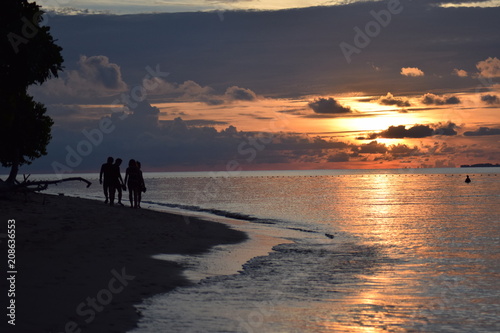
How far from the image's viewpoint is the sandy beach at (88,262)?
1089cm

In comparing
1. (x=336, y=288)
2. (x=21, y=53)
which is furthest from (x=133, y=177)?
(x=336, y=288)

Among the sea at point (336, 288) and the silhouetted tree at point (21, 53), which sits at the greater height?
the silhouetted tree at point (21, 53)

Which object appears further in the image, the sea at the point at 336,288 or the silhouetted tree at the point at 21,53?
the silhouetted tree at the point at 21,53

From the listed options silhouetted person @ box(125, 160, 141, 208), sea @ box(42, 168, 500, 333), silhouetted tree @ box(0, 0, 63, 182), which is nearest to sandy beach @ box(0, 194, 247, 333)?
sea @ box(42, 168, 500, 333)

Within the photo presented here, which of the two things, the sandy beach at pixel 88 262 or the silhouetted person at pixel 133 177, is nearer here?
the sandy beach at pixel 88 262

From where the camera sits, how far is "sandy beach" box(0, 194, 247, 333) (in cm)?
1089

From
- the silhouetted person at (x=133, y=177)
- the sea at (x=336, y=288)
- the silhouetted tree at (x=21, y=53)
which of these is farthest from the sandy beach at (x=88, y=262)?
the silhouetted tree at (x=21, y=53)

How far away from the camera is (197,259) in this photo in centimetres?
1952

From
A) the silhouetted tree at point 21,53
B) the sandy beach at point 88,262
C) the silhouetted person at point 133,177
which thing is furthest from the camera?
the silhouetted person at point 133,177

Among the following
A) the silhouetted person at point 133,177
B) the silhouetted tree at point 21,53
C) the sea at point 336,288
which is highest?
the silhouetted tree at point 21,53

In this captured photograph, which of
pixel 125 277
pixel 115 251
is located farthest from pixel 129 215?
pixel 125 277

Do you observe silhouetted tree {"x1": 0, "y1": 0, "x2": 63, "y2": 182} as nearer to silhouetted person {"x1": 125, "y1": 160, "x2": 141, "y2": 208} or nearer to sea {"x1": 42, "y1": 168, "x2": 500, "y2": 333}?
silhouetted person {"x1": 125, "y1": 160, "x2": 141, "y2": 208}

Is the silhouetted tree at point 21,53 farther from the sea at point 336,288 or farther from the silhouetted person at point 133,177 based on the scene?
the sea at point 336,288

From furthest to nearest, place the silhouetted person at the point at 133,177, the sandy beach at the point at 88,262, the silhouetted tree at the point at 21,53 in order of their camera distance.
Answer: the silhouetted person at the point at 133,177
the silhouetted tree at the point at 21,53
the sandy beach at the point at 88,262
